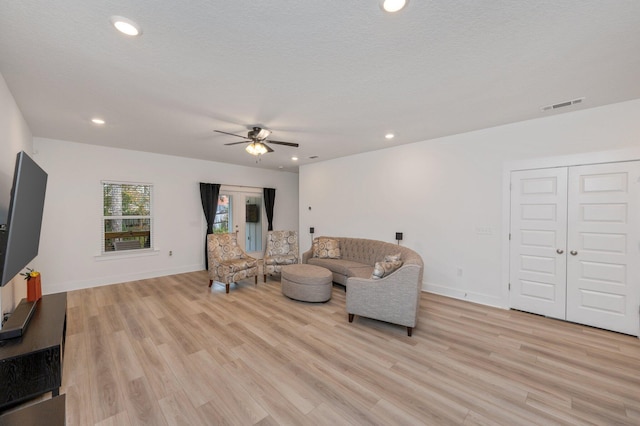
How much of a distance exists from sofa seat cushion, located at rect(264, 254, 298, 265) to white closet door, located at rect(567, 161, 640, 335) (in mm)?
4496

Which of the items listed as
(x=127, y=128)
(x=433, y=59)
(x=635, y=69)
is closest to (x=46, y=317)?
(x=127, y=128)

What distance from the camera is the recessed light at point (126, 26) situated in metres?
1.67

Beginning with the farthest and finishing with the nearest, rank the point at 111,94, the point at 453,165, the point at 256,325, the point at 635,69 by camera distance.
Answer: the point at 453,165 < the point at 256,325 < the point at 111,94 < the point at 635,69

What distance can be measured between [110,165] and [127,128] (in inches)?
70.2

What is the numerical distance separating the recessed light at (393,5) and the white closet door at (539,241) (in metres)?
3.26

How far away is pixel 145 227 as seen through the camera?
5.63 meters

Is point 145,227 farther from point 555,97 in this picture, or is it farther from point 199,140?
point 555,97

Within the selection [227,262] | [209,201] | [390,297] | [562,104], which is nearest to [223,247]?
[227,262]

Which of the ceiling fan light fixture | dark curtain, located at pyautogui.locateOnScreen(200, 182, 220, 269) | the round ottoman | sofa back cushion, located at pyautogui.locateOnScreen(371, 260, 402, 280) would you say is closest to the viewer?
sofa back cushion, located at pyautogui.locateOnScreen(371, 260, 402, 280)

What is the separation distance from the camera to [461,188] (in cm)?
425

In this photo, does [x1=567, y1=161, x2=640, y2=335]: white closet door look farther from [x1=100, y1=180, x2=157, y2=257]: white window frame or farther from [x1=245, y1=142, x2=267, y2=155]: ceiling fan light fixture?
[x1=100, y1=180, x2=157, y2=257]: white window frame

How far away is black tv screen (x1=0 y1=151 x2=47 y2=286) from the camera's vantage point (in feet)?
5.42

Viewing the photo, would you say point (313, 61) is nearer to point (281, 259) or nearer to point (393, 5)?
point (393, 5)

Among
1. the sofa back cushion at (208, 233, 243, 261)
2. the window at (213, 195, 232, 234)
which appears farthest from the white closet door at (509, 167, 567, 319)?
the window at (213, 195, 232, 234)
